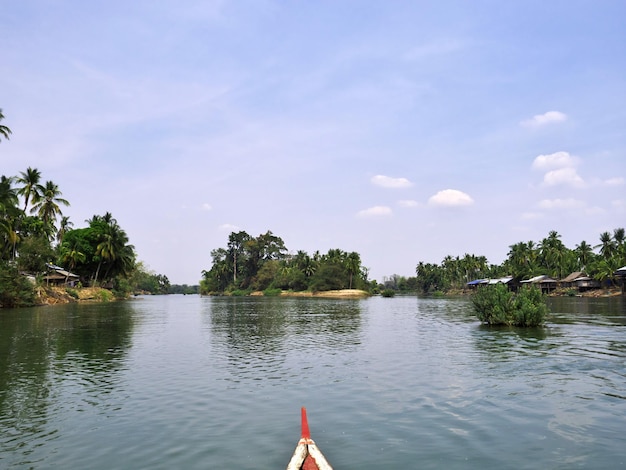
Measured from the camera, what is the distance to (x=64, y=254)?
3752 inches

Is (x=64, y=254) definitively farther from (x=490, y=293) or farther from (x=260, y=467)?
(x=260, y=467)

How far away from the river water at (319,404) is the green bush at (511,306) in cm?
750

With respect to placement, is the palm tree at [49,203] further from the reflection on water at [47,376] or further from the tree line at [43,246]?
the reflection on water at [47,376]

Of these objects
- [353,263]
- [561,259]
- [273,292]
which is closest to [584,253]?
[561,259]

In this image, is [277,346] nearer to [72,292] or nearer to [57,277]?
[72,292]

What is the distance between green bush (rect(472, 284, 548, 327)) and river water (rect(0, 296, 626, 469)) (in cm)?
750

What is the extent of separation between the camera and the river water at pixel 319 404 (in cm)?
1029

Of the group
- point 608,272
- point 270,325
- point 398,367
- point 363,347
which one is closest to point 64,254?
point 270,325

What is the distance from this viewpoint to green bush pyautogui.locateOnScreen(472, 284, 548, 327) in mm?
35531

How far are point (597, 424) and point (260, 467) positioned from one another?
9.16 m

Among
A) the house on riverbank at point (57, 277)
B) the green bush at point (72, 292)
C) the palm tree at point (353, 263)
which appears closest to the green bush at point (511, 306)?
the green bush at point (72, 292)

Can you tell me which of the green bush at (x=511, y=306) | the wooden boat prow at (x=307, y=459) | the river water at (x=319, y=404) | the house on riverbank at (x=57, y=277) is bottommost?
the river water at (x=319, y=404)

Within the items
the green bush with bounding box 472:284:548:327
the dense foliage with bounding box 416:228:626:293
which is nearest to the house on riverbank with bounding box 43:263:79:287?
the green bush with bounding box 472:284:548:327

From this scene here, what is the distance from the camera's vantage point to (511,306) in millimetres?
36562
